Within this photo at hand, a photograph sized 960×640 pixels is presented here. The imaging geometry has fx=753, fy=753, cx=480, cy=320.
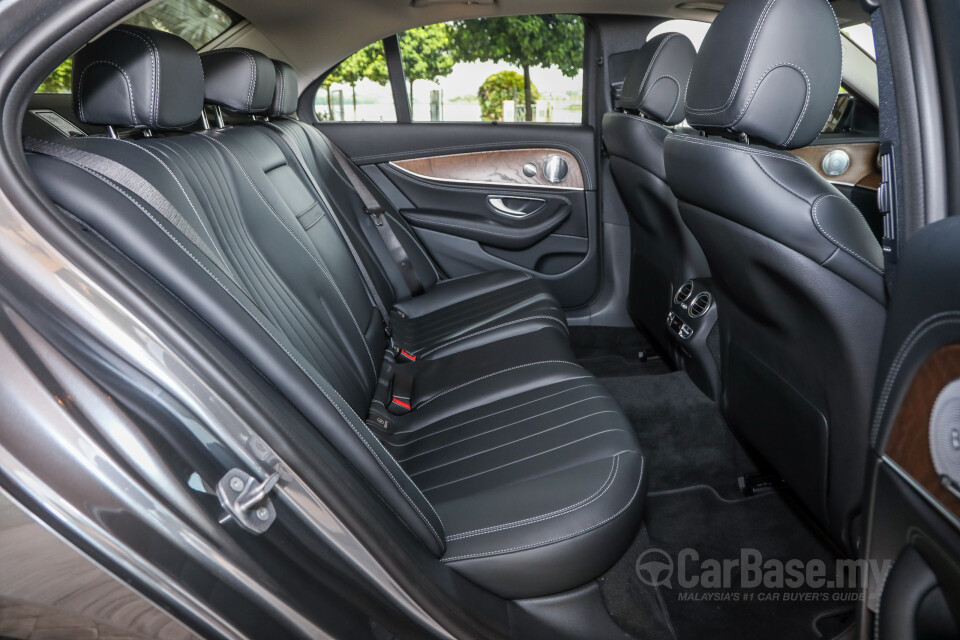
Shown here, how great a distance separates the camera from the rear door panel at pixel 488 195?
2.93 metres

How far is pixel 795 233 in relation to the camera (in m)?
1.16

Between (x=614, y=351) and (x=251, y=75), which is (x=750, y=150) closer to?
(x=251, y=75)

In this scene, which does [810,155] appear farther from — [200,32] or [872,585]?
[200,32]

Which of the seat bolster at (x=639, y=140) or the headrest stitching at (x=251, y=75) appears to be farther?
the seat bolster at (x=639, y=140)

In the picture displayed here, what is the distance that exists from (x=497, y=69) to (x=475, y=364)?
1.52m

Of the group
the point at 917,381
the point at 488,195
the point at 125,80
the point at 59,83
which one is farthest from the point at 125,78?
the point at 488,195

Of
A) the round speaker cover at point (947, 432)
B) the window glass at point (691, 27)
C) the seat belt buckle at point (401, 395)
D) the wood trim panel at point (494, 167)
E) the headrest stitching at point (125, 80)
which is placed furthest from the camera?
the wood trim panel at point (494, 167)

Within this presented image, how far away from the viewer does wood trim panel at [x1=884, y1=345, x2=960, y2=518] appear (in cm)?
79

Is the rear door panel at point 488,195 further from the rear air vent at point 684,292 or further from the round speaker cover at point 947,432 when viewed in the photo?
the round speaker cover at point 947,432

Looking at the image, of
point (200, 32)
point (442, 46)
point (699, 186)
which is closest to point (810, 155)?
point (699, 186)

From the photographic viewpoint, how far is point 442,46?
9.45 feet

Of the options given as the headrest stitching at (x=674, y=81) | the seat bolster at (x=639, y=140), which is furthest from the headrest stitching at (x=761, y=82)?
the headrest stitching at (x=674, y=81)

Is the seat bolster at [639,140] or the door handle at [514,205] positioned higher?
the seat bolster at [639,140]

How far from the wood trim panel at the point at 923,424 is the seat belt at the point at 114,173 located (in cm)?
89
